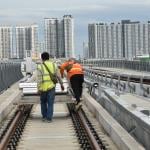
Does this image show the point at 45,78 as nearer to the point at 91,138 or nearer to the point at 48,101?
the point at 48,101

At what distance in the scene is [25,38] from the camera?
13138 centimetres

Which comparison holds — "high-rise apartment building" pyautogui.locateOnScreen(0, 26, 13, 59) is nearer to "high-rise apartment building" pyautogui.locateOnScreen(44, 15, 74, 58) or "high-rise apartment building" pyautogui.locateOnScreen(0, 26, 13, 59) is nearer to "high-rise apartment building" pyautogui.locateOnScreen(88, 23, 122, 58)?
"high-rise apartment building" pyautogui.locateOnScreen(44, 15, 74, 58)

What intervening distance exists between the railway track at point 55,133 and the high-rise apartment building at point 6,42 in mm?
99519

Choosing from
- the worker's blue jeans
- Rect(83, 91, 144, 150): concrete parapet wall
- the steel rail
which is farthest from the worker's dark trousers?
the worker's blue jeans

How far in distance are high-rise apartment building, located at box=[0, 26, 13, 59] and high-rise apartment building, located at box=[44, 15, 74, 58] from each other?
8750 mm

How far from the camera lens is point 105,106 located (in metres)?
19.8

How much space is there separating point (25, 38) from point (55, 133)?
11652 cm

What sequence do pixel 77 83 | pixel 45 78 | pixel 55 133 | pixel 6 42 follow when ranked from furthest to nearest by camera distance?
pixel 6 42 → pixel 77 83 → pixel 45 78 → pixel 55 133

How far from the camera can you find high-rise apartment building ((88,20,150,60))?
5748 inches

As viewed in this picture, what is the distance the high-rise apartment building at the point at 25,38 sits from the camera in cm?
13000

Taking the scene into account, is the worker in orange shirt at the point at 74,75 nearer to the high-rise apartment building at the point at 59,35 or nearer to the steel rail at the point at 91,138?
the steel rail at the point at 91,138

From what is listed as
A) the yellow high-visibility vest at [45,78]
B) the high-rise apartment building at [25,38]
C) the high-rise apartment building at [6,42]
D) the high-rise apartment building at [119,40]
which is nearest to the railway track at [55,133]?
the yellow high-visibility vest at [45,78]

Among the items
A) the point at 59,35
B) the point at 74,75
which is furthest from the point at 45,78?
the point at 59,35

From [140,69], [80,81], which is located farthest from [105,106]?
[140,69]
